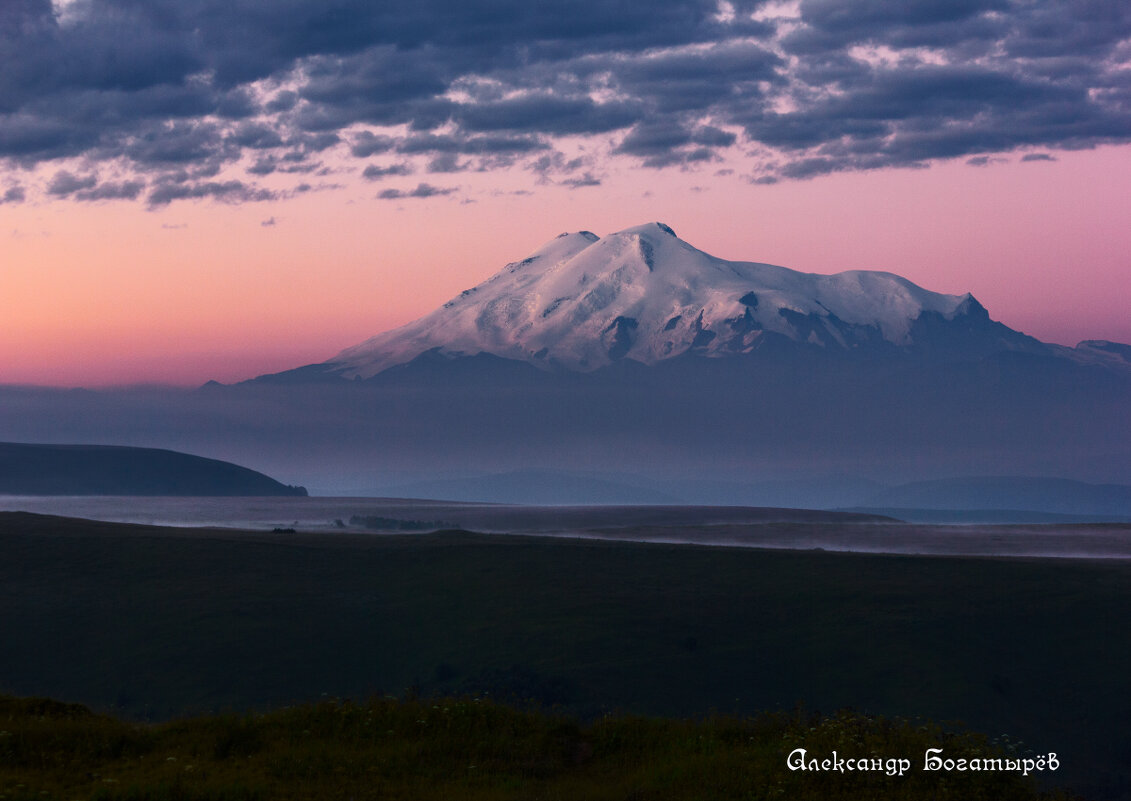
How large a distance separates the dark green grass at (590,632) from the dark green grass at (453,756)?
19687mm

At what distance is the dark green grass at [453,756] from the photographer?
1700 centimetres

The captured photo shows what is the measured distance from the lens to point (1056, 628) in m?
54.6

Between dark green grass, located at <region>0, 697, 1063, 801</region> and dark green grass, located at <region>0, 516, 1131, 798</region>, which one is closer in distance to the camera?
dark green grass, located at <region>0, 697, 1063, 801</region>

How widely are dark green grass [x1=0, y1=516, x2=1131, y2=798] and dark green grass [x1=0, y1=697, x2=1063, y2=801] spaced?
19.7m

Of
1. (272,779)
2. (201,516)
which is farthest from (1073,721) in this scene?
(201,516)

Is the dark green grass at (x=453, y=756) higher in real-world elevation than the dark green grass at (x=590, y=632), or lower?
higher

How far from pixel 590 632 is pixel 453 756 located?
3460 centimetres

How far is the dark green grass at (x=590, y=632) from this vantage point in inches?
1780

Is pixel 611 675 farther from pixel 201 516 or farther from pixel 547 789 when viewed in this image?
pixel 201 516

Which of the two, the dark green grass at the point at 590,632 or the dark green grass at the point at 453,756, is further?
the dark green grass at the point at 590,632

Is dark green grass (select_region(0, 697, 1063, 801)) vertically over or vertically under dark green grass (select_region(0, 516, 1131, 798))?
over

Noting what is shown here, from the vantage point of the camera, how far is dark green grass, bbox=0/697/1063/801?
17000mm

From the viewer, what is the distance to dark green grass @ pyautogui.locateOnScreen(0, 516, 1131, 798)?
45.2 metres

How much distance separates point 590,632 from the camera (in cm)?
5391
